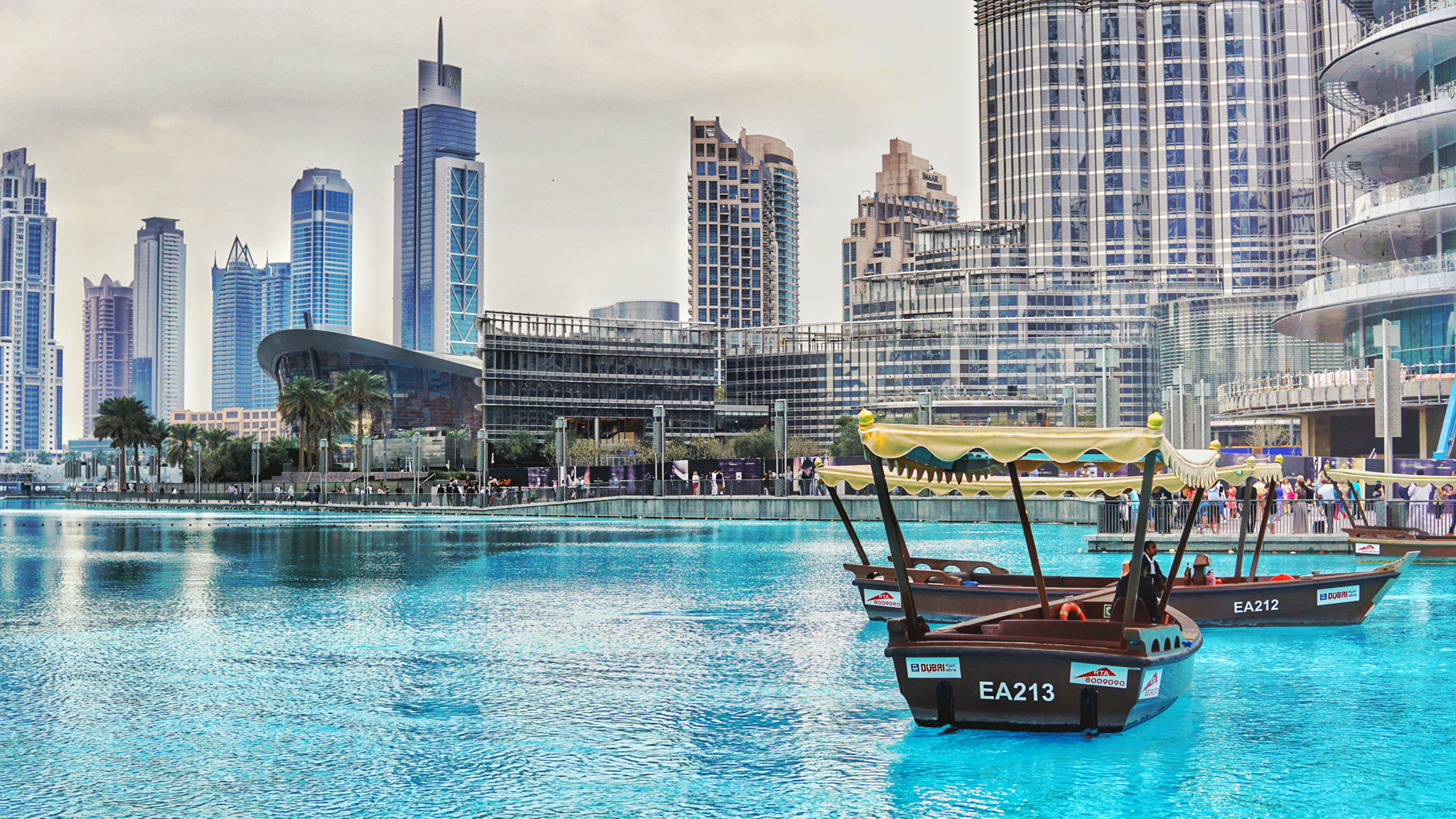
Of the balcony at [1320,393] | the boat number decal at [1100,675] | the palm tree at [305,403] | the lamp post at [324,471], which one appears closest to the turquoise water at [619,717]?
the boat number decal at [1100,675]

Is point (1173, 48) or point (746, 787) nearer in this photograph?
point (746, 787)

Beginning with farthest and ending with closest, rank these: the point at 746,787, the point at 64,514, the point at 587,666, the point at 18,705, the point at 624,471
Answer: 1. the point at 64,514
2. the point at 624,471
3. the point at 587,666
4. the point at 18,705
5. the point at 746,787

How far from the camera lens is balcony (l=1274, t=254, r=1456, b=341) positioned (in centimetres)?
5128

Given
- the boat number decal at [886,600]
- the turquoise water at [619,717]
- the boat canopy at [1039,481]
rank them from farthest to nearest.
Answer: the boat number decal at [886,600] → the boat canopy at [1039,481] → the turquoise water at [619,717]

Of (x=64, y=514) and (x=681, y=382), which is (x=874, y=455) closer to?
(x=64, y=514)

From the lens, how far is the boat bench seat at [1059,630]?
46.8 ft

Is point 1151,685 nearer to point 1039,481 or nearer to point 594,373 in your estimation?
point 1039,481

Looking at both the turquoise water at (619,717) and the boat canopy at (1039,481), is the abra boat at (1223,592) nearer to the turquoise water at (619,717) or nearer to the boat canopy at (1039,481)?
the boat canopy at (1039,481)

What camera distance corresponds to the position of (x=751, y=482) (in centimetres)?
6619

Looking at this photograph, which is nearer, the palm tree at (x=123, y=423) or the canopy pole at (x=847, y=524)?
the canopy pole at (x=847, y=524)

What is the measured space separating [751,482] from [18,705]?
51.2 m

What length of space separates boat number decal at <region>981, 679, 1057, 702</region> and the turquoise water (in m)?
0.49

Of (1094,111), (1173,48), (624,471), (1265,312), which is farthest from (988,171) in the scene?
(624,471)

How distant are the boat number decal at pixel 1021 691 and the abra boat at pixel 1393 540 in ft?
67.7
